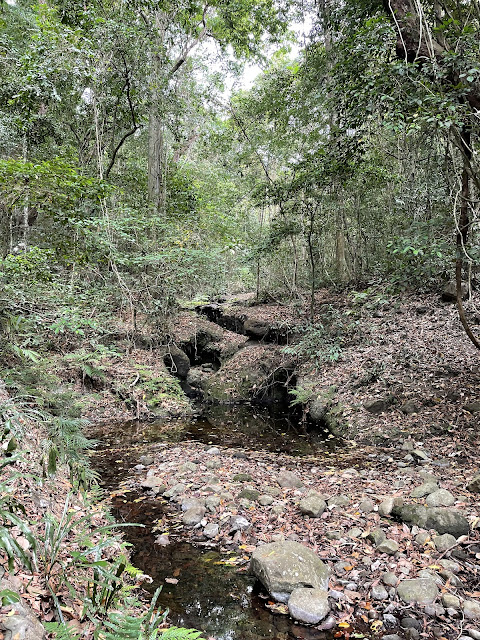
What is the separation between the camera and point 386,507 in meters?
4.24

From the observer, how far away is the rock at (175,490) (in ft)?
16.5

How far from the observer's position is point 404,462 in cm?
562

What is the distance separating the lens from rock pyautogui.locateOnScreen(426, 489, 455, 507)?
4168 millimetres

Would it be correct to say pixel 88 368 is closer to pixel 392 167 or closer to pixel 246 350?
pixel 246 350

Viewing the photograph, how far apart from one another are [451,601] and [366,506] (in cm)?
141

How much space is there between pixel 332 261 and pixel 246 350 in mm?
5254

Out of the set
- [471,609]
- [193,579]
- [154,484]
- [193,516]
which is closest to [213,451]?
[154,484]

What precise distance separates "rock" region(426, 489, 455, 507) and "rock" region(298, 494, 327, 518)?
118 centimetres

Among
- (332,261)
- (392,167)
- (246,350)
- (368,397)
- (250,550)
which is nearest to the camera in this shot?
(250,550)

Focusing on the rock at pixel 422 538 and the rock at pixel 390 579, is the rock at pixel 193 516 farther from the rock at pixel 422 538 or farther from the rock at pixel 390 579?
the rock at pixel 422 538

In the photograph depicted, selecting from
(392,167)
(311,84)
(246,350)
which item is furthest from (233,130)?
(246,350)

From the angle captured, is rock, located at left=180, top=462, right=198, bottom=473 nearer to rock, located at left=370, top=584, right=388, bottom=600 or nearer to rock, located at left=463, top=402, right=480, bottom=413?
rock, located at left=370, top=584, right=388, bottom=600

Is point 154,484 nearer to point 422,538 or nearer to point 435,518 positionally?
point 422,538

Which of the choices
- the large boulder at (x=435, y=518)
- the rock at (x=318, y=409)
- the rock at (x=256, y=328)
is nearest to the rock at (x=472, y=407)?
the large boulder at (x=435, y=518)
